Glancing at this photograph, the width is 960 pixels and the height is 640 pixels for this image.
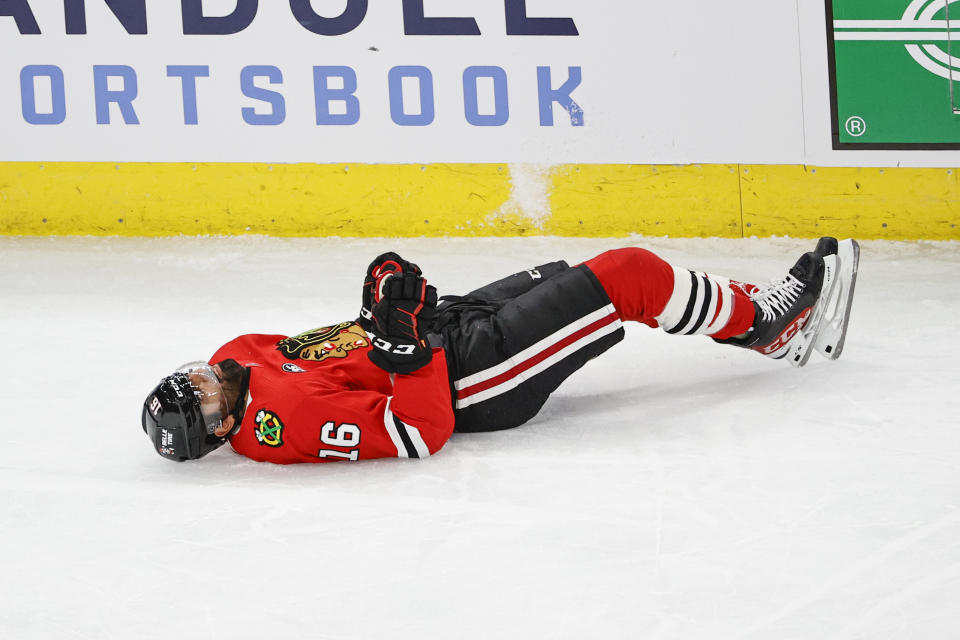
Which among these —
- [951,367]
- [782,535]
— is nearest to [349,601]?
[782,535]

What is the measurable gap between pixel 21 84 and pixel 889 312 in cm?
339

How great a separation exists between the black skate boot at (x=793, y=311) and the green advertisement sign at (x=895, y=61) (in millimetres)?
1659

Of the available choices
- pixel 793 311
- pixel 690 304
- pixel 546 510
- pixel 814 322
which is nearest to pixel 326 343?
pixel 546 510

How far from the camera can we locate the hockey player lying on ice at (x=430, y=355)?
2188mm

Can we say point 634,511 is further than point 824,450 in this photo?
No

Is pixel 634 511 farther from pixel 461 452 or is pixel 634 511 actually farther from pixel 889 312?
pixel 889 312

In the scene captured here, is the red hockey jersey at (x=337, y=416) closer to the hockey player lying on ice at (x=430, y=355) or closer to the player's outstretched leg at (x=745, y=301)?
the hockey player lying on ice at (x=430, y=355)

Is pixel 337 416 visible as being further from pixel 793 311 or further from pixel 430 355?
pixel 793 311

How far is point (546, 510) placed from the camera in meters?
1.98

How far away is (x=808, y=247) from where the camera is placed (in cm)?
419

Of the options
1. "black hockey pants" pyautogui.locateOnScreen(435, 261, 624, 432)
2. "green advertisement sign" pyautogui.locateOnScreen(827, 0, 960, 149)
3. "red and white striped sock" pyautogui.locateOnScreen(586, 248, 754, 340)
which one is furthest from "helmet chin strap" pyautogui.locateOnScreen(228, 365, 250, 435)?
"green advertisement sign" pyautogui.locateOnScreen(827, 0, 960, 149)

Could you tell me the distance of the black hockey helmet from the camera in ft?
7.09

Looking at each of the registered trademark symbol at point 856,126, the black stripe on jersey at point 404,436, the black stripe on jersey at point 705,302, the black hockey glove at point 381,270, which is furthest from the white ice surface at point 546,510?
the registered trademark symbol at point 856,126

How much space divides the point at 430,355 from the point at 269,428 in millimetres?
383
